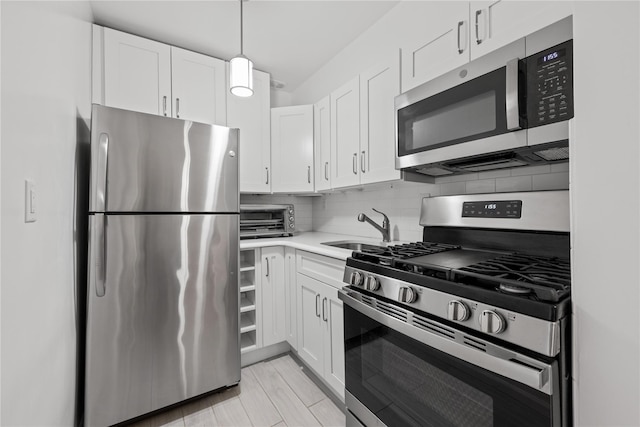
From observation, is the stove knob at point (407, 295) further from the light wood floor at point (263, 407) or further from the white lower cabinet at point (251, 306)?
the white lower cabinet at point (251, 306)

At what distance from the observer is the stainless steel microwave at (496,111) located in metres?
0.94

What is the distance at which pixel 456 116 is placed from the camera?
1240 mm

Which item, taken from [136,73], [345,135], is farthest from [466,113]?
[136,73]

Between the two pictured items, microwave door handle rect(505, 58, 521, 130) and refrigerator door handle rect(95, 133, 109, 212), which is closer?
microwave door handle rect(505, 58, 521, 130)

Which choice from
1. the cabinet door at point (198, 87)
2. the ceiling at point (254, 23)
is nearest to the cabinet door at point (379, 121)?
the ceiling at point (254, 23)

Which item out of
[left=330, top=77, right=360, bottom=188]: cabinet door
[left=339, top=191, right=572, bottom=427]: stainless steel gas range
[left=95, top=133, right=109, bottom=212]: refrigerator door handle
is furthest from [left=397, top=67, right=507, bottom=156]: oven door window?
[left=95, top=133, right=109, bottom=212]: refrigerator door handle

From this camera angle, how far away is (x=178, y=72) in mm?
2166

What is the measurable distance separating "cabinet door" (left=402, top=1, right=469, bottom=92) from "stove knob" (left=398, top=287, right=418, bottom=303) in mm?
1036

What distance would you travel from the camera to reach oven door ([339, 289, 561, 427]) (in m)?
0.68
